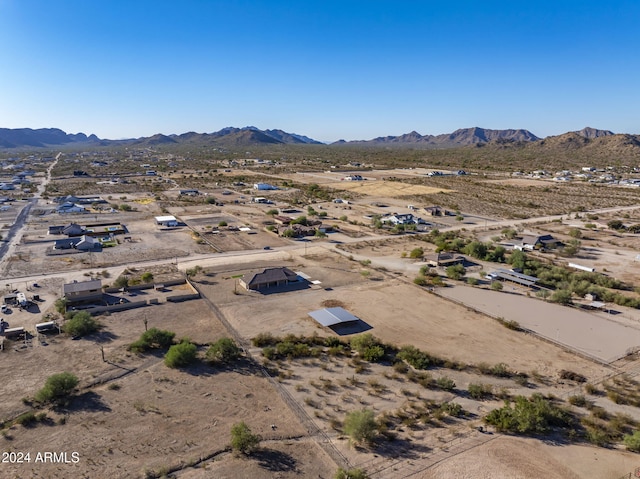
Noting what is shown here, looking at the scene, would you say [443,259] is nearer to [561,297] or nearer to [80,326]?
[561,297]

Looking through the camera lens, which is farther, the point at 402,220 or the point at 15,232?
the point at 402,220

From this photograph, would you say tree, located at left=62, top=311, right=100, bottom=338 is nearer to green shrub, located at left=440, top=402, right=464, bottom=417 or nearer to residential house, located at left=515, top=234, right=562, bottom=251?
green shrub, located at left=440, top=402, right=464, bottom=417

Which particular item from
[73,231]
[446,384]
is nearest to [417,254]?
[446,384]

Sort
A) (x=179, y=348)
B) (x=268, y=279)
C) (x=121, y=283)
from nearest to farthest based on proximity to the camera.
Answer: (x=179, y=348) → (x=121, y=283) → (x=268, y=279)

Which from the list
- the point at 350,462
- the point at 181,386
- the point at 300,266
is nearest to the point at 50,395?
the point at 181,386

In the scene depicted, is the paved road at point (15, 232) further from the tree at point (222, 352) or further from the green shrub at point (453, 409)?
the green shrub at point (453, 409)

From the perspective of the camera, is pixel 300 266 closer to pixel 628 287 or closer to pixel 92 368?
pixel 92 368

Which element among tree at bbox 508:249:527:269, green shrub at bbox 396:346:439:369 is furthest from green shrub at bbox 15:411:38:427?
tree at bbox 508:249:527:269
